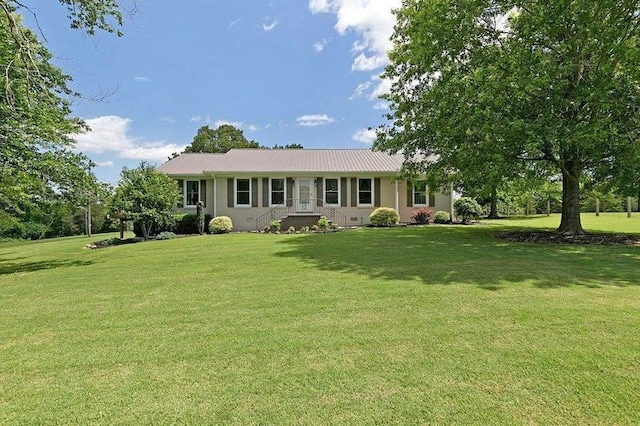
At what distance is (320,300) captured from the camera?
17.5 ft

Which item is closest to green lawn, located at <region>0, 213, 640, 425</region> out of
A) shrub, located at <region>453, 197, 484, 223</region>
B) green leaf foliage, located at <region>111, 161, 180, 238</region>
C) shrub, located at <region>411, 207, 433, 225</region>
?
green leaf foliage, located at <region>111, 161, 180, 238</region>

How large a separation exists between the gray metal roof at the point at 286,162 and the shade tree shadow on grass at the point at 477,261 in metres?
9.32

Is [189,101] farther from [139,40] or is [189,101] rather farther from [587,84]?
[587,84]

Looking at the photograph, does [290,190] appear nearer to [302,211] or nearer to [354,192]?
[302,211]

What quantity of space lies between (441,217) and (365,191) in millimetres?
4644

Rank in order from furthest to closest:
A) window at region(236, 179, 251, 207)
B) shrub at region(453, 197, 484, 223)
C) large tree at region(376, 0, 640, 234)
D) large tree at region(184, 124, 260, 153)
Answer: large tree at region(184, 124, 260, 153) → shrub at region(453, 197, 484, 223) → window at region(236, 179, 251, 207) → large tree at region(376, 0, 640, 234)

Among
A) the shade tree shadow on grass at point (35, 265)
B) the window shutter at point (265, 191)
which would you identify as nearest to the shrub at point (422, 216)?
the window shutter at point (265, 191)

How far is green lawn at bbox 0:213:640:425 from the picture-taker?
268 cm

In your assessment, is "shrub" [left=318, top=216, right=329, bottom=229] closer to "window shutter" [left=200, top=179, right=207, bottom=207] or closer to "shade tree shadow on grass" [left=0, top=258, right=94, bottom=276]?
"window shutter" [left=200, top=179, right=207, bottom=207]

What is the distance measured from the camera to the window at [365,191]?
2111 centimetres

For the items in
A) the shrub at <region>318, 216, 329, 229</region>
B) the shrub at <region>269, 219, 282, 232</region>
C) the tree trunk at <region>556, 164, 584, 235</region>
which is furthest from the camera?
the shrub at <region>269, 219, 282, 232</region>

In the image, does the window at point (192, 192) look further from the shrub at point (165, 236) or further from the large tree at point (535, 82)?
the large tree at point (535, 82)

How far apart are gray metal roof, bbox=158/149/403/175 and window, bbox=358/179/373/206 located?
79cm

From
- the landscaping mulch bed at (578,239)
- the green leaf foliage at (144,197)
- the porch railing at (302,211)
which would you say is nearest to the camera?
the landscaping mulch bed at (578,239)
